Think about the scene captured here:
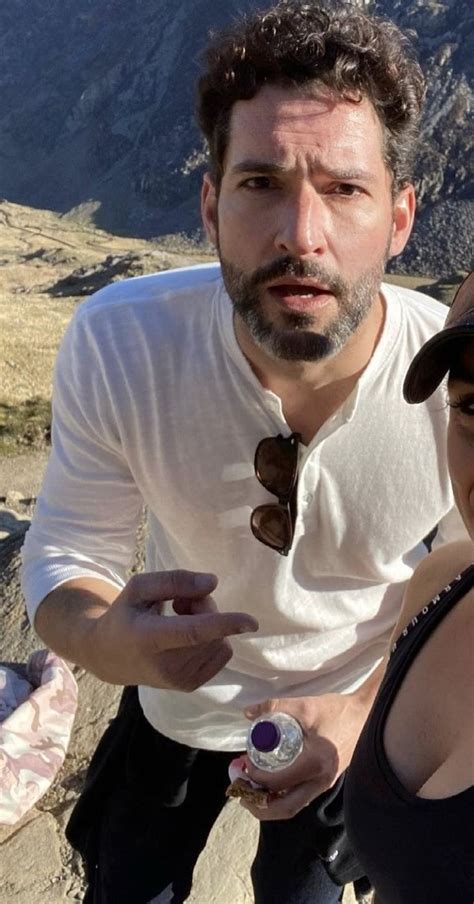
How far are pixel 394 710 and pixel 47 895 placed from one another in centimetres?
230

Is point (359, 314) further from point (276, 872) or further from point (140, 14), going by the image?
point (140, 14)

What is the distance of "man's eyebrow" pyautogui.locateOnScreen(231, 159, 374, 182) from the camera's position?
2.00 metres

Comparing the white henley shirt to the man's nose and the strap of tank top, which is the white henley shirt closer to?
the man's nose

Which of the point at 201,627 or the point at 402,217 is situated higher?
the point at 402,217

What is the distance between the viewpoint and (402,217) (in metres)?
2.31

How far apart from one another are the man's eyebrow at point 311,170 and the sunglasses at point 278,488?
0.66m

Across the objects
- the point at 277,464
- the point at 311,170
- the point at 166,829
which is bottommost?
the point at 166,829

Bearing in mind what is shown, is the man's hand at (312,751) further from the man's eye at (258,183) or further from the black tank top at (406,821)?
the man's eye at (258,183)

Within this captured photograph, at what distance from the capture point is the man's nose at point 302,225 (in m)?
1.99

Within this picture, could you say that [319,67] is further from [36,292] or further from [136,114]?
[136,114]

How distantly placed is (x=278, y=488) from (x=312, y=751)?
76 cm

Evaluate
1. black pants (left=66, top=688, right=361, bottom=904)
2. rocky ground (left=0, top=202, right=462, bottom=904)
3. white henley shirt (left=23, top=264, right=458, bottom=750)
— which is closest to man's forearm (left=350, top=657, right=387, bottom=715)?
white henley shirt (left=23, top=264, right=458, bottom=750)

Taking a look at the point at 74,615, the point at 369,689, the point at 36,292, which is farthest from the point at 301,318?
the point at 36,292

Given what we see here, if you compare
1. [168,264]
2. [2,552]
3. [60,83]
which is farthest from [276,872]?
[60,83]
